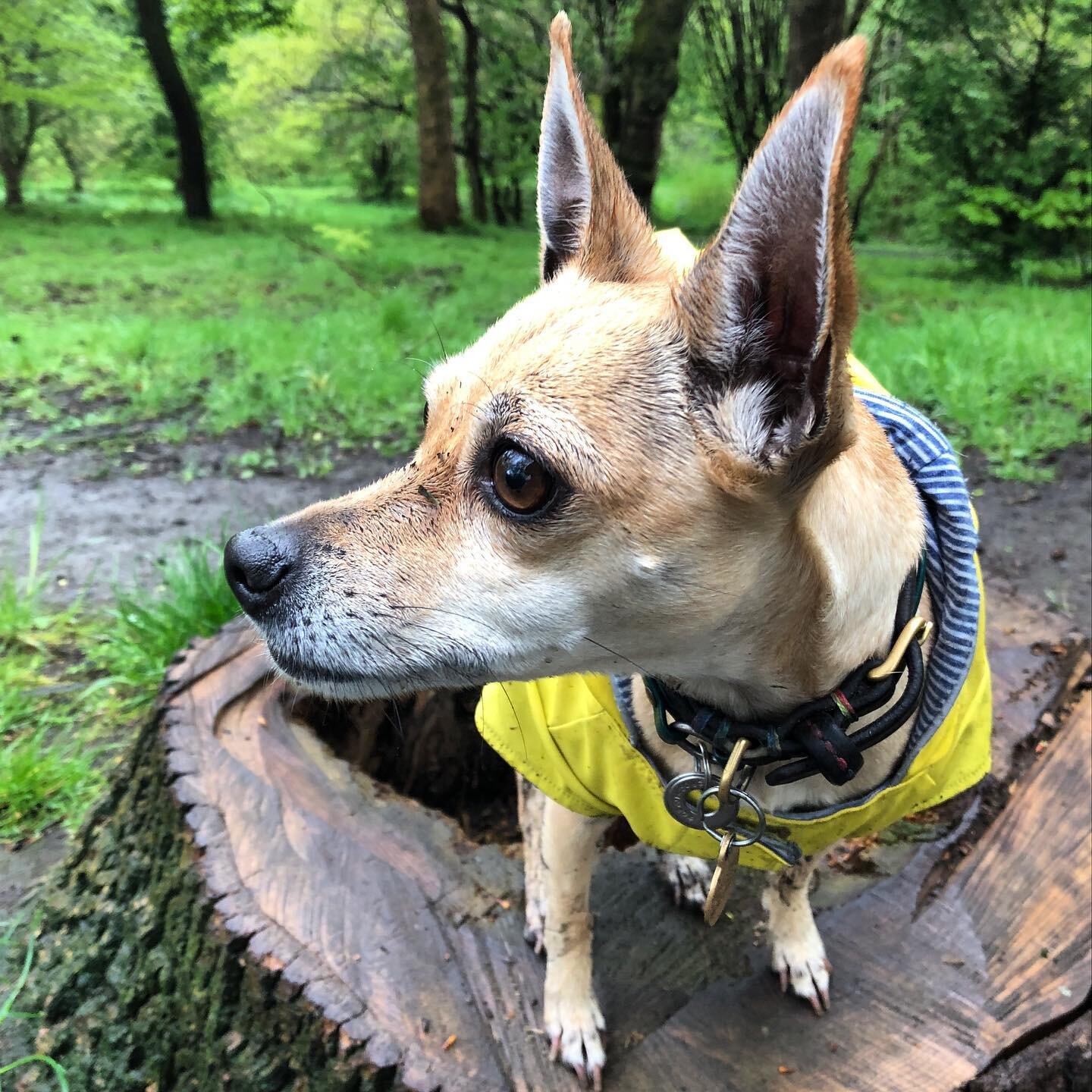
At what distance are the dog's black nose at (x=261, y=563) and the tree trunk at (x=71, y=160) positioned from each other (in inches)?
669

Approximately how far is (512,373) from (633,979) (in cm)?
127

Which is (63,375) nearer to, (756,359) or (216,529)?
(216,529)

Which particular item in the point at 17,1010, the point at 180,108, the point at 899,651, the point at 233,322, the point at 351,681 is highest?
the point at 180,108

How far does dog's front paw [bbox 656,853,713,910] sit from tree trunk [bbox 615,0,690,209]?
7341 mm

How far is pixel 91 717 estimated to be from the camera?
2838 millimetres

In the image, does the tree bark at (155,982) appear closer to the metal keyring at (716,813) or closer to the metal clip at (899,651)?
the metal keyring at (716,813)

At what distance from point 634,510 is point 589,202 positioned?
696mm

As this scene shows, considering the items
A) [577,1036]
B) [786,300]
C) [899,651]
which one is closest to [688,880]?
[577,1036]

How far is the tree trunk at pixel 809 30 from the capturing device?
21.1ft

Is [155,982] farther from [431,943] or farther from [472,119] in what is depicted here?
[472,119]

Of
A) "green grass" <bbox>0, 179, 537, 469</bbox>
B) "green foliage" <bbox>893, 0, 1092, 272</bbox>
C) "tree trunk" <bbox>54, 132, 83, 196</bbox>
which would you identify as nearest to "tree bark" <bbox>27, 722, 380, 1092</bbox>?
"green grass" <bbox>0, 179, 537, 469</bbox>

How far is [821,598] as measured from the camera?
1.25 metres

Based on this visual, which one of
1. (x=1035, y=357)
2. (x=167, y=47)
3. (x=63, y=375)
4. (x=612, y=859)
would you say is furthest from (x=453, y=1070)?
(x=167, y=47)

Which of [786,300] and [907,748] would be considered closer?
[786,300]
